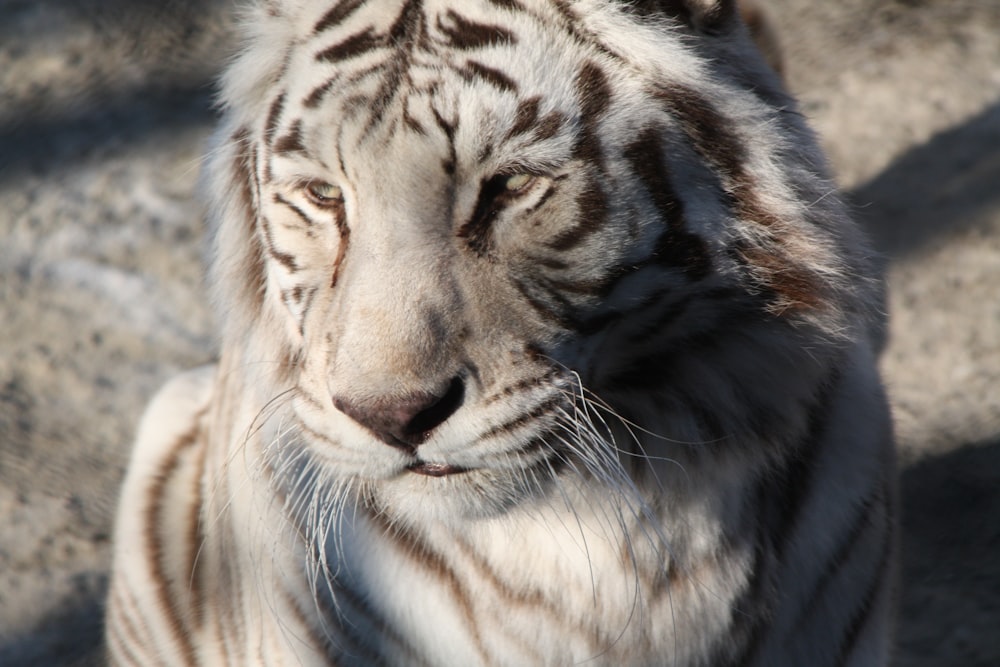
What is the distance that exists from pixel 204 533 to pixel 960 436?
5.77 ft

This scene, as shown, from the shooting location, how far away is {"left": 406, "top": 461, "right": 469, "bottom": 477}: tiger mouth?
1312 mm

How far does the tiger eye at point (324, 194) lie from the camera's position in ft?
4.41

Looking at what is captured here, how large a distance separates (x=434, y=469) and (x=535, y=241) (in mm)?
290

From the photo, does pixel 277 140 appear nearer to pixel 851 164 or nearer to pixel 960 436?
pixel 960 436

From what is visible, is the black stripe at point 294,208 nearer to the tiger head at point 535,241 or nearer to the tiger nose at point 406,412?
the tiger head at point 535,241

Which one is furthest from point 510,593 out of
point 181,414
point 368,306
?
point 181,414

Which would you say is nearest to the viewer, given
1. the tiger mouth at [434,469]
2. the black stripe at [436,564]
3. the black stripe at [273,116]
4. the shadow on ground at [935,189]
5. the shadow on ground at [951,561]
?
the tiger mouth at [434,469]

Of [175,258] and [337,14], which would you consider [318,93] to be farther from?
[175,258]

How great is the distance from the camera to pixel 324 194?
1.35 m

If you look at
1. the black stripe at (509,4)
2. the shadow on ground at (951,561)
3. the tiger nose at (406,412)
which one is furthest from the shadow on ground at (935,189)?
the tiger nose at (406,412)

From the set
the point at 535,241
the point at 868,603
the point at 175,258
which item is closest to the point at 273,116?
the point at 535,241

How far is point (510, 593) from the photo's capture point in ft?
5.02

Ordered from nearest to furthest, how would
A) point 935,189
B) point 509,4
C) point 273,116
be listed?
point 509,4
point 273,116
point 935,189

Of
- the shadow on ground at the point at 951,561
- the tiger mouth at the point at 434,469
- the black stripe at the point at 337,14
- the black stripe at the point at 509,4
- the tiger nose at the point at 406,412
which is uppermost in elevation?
the black stripe at the point at 337,14
